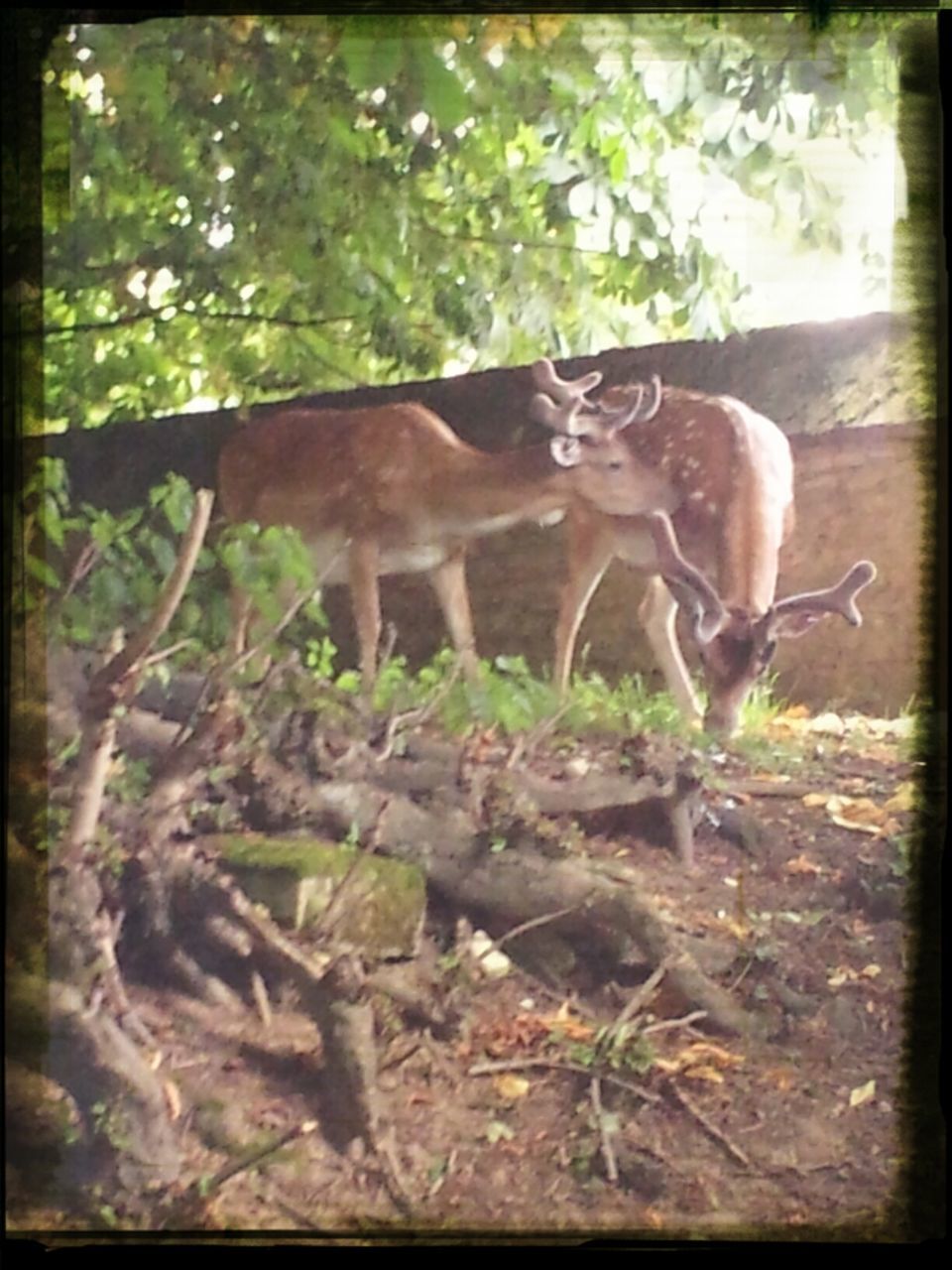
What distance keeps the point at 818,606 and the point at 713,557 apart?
0.12 meters

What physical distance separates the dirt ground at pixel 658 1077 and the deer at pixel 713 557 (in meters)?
0.12

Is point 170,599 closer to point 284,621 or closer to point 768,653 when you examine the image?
point 284,621

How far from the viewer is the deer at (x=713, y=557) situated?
3.55 feet

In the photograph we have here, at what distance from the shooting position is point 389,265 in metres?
1.09

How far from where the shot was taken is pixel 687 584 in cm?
109

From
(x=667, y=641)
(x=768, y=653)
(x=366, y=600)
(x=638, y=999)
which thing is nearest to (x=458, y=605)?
(x=366, y=600)

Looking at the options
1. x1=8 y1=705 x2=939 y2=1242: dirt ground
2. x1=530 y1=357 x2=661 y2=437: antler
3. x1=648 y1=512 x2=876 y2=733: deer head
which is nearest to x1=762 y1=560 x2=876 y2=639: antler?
x1=648 y1=512 x2=876 y2=733: deer head

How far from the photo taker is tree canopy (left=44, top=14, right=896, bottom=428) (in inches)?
42.4

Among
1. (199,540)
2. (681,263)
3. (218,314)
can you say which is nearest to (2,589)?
(199,540)

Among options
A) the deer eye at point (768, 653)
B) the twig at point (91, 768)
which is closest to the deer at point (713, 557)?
the deer eye at point (768, 653)

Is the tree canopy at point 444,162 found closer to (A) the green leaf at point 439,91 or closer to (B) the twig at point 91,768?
(A) the green leaf at point 439,91

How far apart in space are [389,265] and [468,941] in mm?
701

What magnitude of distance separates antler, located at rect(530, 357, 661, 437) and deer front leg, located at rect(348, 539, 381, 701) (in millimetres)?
227

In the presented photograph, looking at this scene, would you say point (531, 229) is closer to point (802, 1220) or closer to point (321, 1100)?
point (321, 1100)
